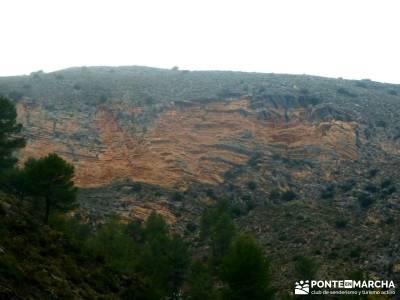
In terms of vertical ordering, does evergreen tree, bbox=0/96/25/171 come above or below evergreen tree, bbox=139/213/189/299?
above

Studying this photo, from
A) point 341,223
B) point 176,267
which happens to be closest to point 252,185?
point 341,223

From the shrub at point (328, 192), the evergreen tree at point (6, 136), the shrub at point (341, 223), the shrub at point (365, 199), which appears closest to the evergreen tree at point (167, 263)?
the evergreen tree at point (6, 136)

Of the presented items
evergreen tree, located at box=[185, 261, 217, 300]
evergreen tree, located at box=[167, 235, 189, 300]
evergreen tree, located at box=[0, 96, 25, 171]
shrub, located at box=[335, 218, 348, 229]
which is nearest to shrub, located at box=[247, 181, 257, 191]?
shrub, located at box=[335, 218, 348, 229]

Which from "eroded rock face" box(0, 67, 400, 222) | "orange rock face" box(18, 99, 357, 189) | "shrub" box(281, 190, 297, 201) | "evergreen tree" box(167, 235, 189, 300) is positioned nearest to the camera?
"evergreen tree" box(167, 235, 189, 300)

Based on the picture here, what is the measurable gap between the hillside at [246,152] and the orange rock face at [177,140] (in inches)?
7.4

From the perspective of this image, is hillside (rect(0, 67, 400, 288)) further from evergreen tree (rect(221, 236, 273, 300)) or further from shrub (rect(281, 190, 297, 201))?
evergreen tree (rect(221, 236, 273, 300))

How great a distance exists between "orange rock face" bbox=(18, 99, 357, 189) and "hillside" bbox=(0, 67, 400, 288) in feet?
0.62

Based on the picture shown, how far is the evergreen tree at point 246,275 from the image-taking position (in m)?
24.6

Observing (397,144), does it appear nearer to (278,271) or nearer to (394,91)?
(394,91)

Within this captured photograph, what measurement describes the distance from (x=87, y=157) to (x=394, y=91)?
187 feet

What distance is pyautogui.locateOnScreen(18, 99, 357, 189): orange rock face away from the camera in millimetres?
59031

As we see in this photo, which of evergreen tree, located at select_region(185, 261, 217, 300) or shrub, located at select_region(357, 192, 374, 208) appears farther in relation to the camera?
shrub, located at select_region(357, 192, 374, 208)

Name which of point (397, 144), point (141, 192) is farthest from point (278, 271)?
point (397, 144)

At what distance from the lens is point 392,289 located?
3206 cm
